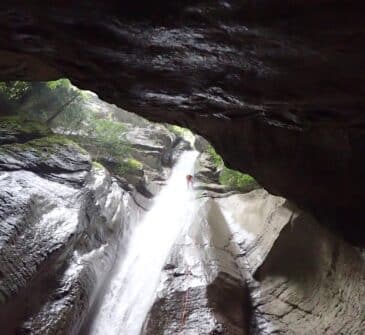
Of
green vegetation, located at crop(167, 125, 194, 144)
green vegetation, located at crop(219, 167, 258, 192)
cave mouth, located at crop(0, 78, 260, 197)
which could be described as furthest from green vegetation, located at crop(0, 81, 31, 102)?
green vegetation, located at crop(167, 125, 194, 144)

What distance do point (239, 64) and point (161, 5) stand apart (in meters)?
1.39

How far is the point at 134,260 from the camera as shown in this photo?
42.8 ft

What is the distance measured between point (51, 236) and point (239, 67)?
6.77 metres

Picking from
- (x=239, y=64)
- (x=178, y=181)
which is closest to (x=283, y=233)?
(x=239, y=64)

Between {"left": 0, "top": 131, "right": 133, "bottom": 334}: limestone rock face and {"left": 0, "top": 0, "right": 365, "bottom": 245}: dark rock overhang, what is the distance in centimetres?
341

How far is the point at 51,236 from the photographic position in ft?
29.9

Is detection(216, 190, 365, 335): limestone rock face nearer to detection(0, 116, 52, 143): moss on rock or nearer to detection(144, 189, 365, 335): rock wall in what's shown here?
detection(144, 189, 365, 335): rock wall

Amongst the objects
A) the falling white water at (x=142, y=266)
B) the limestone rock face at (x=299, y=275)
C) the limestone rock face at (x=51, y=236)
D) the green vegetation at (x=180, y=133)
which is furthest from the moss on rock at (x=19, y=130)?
the green vegetation at (x=180, y=133)

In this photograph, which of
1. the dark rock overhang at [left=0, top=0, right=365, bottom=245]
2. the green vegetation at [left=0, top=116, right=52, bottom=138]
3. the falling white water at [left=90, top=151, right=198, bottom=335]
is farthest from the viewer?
the green vegetation at [left=0, top=116, right=52, bottom=138]

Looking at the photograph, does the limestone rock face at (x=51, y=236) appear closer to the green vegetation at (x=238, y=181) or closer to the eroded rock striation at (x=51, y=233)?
the eroded rock striation at (x=51, y=233)

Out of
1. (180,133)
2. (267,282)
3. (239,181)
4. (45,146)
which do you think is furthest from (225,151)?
(180,133)

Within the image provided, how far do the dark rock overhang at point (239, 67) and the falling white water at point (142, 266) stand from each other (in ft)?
18.9

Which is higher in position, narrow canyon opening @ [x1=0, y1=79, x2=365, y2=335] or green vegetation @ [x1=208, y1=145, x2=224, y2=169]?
narrow canyon opening @ [x1=0, y1=79, x2=365, y2=335]

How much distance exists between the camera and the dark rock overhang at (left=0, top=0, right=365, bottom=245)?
13.3 feet
